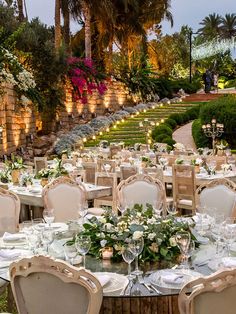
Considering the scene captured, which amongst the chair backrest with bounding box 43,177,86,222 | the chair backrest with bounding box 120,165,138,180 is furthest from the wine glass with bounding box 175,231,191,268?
the chair backrest with bounding box 120,165,138,180

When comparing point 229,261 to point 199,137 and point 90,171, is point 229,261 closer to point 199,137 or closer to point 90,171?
point 90,171

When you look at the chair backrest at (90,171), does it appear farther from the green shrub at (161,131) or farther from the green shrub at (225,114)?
the green shrub at (161,131)

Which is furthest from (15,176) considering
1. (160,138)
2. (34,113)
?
(34,113)

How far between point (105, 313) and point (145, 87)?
79.5ft

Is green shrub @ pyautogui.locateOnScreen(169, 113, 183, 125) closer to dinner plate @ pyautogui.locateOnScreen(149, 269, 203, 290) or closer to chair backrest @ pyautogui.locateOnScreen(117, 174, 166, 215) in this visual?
chair backrest @ pyautogui.locateOnScreen(117, 174, 166, 215)

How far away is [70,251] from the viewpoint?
381cm

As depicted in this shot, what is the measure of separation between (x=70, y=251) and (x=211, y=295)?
1.27 meters

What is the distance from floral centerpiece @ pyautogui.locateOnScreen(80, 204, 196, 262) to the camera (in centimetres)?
376

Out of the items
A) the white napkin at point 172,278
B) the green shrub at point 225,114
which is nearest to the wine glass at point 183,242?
the white napkin at point 172,278

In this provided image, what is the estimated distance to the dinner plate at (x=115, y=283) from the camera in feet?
10.6

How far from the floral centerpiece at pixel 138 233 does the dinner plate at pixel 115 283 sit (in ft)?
0.83

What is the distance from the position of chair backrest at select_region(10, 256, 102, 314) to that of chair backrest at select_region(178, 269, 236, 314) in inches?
17.7

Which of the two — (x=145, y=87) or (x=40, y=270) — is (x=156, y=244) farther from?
(x=145, y=87)

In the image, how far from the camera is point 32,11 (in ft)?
295
